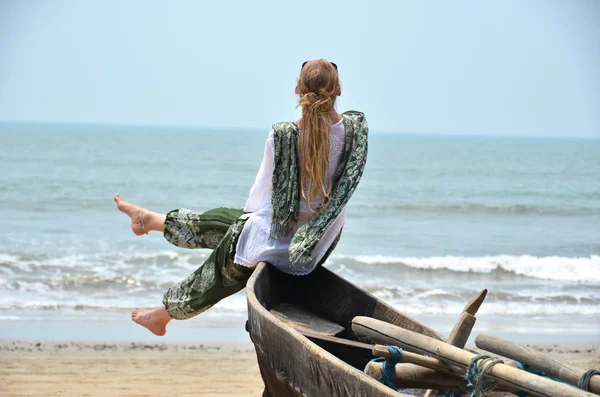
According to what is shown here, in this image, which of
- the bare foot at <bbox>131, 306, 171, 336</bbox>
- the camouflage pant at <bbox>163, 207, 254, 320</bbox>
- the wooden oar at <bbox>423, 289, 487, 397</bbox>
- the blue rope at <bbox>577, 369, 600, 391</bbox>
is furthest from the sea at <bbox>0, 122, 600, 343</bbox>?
the blue rope at <bbox>577, 369, 600, 391</bbox>

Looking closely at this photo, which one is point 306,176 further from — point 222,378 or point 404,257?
point 404,257

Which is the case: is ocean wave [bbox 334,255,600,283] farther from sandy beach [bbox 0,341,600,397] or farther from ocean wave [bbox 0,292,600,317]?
sandy beach [bbox 0,341,600,397]

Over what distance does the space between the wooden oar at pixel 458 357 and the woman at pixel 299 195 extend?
954 millimetres

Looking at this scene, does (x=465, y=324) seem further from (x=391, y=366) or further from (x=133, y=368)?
(x=133, y=368)

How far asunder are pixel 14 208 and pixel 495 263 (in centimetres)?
1050

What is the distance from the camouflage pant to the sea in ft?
10.7

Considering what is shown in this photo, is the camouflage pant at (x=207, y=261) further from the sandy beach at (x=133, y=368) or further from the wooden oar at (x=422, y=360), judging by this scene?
the sandy beach at (x=133, y=368)

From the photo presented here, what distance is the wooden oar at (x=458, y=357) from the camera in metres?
2.14

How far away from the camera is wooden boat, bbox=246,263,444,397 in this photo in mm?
2568

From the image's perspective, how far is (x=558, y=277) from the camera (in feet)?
35.9

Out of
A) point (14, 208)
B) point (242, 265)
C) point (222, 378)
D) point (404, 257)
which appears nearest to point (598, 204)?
point (404, 257)

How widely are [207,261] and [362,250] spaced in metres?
8.86

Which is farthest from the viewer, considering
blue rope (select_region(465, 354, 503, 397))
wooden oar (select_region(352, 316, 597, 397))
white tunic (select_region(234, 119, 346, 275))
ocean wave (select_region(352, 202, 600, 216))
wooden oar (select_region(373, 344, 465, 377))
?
ocean wave (select_region(352, 202, 600, 216))

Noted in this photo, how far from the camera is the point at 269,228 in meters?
3.84
